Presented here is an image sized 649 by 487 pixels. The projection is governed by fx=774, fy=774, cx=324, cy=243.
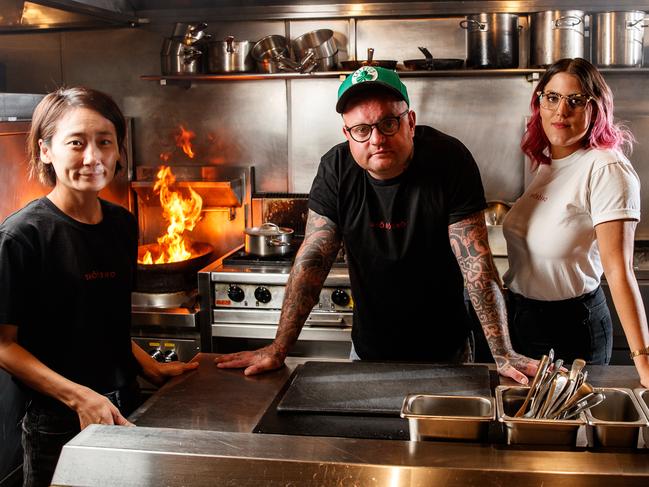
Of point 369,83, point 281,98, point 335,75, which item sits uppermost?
point 335,75

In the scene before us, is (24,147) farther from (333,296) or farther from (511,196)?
(511,196)

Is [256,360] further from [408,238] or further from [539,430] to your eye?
[539,430]

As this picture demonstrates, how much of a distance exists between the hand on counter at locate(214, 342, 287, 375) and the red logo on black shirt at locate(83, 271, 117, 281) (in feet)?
1.17

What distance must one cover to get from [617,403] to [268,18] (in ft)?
10.6

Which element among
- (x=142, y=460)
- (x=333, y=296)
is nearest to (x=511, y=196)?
(x=333, y=296)

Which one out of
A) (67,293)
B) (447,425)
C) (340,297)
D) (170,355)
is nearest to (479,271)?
(447,425)

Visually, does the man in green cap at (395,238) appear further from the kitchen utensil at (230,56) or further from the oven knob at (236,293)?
the kitchen utensil at (230,56)

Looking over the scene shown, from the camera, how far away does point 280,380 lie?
192 centimetres

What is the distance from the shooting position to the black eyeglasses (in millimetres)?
1974

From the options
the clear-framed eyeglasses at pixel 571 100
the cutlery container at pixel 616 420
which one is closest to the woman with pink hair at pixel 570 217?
the clear-framed eyeglasses at pixel 571 100

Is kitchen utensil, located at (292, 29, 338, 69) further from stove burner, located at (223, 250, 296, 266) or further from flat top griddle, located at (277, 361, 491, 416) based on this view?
flat top griddle, located at (277, 361, 491, 416)

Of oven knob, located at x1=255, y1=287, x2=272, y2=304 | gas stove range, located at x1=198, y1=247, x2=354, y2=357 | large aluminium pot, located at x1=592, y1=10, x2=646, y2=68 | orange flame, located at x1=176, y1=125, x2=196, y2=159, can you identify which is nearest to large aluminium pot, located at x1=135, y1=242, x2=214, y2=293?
gas stove range, located at x1=198, y1=247, x2=354, y2=357

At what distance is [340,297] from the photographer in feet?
11.7

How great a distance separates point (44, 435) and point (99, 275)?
401mm
